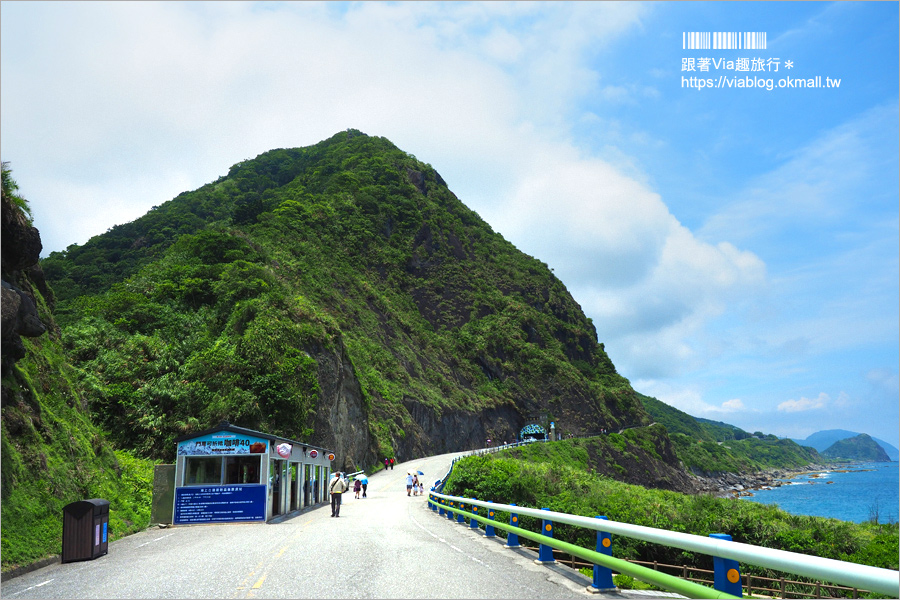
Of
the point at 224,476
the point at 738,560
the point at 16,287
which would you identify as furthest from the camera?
the point at 224,476

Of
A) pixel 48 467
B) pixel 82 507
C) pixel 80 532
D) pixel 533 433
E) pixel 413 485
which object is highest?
pixel 48 467

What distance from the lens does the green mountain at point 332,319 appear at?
39.7 metres

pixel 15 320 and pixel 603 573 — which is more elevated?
pixel 15 320

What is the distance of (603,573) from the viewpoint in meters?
6.77

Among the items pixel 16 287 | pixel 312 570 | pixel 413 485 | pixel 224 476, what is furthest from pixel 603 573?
pixel 413 485

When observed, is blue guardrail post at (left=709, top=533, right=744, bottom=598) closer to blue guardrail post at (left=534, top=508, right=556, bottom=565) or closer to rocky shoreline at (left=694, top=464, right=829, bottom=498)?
blue guardrail post at (left=534, top=508, right=556, bottom=565)

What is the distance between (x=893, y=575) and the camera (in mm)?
3076

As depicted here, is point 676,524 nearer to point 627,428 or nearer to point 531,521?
point 531,521

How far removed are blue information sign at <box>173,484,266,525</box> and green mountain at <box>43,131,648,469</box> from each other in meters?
17.2

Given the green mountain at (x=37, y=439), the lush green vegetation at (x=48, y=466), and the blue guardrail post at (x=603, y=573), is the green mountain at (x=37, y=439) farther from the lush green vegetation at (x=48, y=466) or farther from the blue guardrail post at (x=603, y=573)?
the blue guardrail post at (x=603, y=573)

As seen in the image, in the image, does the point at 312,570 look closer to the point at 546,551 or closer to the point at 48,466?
the point at 546,551

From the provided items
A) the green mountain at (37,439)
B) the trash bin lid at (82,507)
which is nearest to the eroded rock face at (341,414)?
the green mountain at (37,439)

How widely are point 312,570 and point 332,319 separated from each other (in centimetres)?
4626

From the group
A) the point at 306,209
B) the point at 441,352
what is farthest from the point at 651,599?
the point at 306,209
